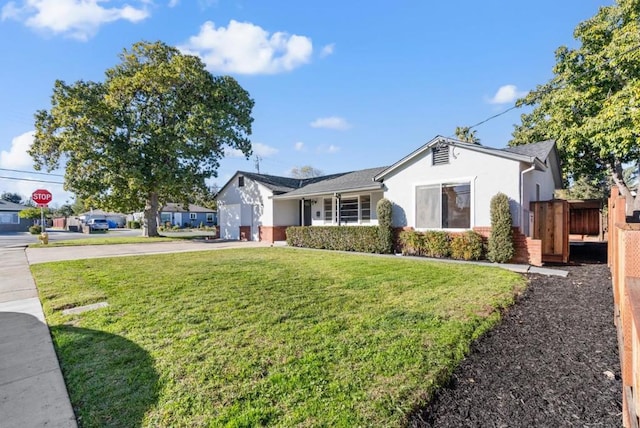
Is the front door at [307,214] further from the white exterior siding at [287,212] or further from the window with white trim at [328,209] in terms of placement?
the window with white trim at [328,209]

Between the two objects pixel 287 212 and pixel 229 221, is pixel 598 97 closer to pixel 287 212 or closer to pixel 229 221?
pixel 287 212

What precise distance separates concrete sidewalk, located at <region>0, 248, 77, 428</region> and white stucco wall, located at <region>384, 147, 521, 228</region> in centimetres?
1152

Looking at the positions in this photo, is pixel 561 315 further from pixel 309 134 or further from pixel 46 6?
pixel 309 134

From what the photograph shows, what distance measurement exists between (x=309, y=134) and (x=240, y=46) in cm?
1410

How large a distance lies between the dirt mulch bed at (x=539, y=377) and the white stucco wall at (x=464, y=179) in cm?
599

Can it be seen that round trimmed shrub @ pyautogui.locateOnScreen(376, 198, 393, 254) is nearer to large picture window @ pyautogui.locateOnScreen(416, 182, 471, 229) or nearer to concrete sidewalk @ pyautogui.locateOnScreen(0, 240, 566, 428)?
large picture window @ pyautogui.locateOnScreen(416, 182, 471, 229)

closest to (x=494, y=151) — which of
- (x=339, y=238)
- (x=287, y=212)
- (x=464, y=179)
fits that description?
(x=464, y=179)

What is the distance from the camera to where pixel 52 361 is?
12.1 feet

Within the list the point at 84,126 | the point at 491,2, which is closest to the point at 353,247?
the point at 491,2

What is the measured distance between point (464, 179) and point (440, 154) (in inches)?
54.9

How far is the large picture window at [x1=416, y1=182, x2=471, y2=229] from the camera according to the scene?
1170 centimetres

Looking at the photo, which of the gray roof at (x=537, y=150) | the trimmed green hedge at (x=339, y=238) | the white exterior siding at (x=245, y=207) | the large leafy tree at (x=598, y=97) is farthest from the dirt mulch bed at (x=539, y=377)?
the white exterior siding at (x=245, y=207)

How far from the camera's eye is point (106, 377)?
10.7ft

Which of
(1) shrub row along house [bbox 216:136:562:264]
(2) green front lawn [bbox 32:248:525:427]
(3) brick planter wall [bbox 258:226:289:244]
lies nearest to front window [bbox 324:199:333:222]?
(1) shrub row along house [bbox 216:136:562:264]
